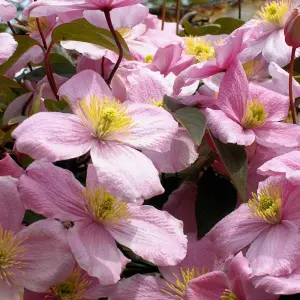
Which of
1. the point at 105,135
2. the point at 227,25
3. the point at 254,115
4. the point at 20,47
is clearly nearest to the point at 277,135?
the point at 254,115

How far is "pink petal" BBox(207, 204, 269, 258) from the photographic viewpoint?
1.69ft

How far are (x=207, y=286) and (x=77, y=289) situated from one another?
10cm

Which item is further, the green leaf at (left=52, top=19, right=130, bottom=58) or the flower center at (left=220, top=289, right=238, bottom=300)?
the green leaf at (left=52, top=19, right=130, bottom=58)

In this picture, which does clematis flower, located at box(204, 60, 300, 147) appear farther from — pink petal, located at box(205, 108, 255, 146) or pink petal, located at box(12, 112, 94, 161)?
pink petal, located at box(12, 112, 94, 161)

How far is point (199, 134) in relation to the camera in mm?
508

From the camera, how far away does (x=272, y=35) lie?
0.70 meters

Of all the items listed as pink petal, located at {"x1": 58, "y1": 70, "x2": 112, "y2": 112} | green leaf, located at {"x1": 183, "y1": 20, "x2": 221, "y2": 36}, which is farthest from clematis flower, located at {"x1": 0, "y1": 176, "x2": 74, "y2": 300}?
green leaf, located at {"x1": 183, "y1": 20, "x2": 221, "y2": 36}

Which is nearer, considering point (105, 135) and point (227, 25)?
point (105, 135)

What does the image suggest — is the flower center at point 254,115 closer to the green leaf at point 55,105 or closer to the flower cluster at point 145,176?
the flower cluster at point 145,176

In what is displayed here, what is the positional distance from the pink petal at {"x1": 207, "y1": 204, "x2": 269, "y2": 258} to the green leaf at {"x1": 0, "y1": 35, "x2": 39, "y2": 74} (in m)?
0.25

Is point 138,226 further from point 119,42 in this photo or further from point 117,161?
point 119,42

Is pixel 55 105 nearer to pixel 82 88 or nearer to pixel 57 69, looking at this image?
pixel 82 88

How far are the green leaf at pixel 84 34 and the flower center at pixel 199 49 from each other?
0.14m

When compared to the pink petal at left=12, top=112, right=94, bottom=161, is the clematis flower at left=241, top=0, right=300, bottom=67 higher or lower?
lower
